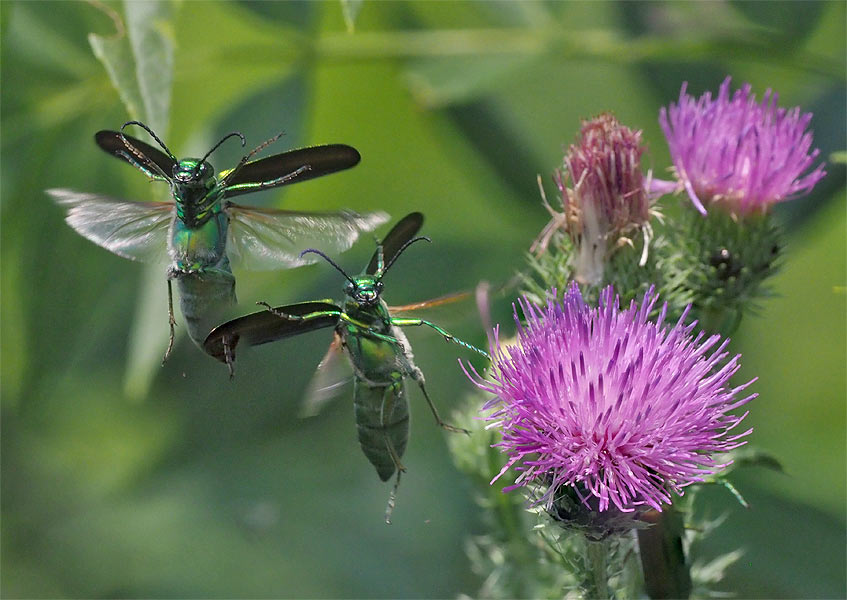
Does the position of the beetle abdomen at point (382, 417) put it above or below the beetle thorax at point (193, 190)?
below

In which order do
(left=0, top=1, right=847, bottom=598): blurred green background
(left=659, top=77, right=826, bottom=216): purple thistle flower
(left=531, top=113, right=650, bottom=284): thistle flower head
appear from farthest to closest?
(left=0, top=1, right=847, bottom=598): blurred green background
(left=659, top=77, right=826, bottom=216): purple thistle flower
(left=531, top=113, right=650, bottom=284): thistle flower head

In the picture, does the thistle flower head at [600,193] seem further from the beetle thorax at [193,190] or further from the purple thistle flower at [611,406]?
the beetle thorax at [193,190]

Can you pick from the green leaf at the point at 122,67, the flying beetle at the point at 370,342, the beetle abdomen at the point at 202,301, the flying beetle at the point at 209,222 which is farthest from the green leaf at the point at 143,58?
the flying beetle at the point at 370,342

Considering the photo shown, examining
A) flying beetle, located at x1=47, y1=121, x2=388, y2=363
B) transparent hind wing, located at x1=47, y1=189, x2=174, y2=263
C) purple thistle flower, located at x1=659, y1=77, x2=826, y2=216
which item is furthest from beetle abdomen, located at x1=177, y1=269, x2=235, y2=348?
purple thistle flower, located at x1=659, y1=77, x2=826, y2=216

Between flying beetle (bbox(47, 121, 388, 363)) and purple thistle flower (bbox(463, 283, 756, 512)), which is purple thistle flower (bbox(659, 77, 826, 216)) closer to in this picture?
purple thistle flower (bbox(463, 283, 756, 512))

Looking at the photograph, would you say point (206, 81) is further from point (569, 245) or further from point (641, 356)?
point (641, 356)

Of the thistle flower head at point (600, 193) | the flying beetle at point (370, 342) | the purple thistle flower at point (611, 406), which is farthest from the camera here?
the thistle flower head at point (600, 193)

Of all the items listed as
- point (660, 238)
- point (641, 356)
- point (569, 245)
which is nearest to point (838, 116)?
point (660, 238)
